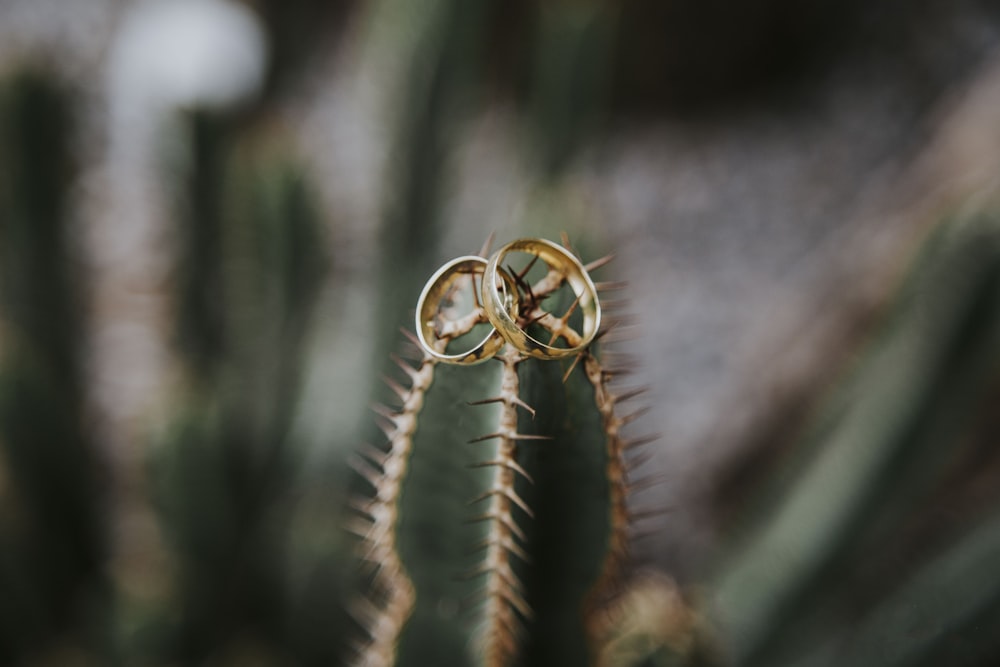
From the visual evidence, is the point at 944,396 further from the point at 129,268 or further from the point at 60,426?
the point at 129,268

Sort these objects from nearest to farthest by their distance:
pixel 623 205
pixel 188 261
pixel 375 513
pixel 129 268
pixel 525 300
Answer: pixel 525 300 → pixel 375 513 → pixel 188 261 → pixel 623 205 → pixel 129 268

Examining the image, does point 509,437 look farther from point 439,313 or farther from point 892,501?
point 892,501

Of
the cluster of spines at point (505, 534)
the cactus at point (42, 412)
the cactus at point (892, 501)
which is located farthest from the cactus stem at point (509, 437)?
the cactus at point (42, 412)

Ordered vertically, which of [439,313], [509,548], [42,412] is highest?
[42,412]

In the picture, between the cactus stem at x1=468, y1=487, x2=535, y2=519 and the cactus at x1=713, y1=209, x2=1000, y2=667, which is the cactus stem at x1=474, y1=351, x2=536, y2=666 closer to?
the cactus stem at x1=468, y1=487, x2=535, y2=519

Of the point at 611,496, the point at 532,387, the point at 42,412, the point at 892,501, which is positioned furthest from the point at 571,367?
the point at 42,412

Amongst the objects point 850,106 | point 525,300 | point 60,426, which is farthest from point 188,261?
point 850,106
